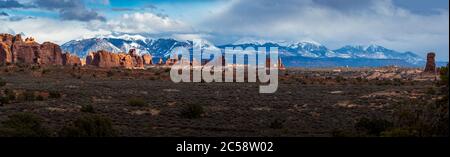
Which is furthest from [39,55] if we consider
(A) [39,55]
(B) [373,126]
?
(B) [373,126]

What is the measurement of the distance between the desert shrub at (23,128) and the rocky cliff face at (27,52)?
98.6 meters

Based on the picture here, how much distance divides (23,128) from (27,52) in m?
110

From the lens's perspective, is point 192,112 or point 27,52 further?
point 27,52

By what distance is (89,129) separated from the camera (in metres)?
18.0

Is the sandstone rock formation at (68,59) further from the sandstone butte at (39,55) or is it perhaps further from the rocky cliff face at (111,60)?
the rocky cliff face at (111,60)

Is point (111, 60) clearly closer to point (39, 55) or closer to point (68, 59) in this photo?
point (68, 59)

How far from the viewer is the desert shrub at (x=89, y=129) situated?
17438 millimetres

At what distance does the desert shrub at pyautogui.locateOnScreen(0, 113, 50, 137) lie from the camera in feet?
54.6

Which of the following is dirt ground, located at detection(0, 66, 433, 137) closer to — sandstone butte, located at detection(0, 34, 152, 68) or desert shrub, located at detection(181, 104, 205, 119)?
desert shrub, located at detection(181, 104, 205, 119)

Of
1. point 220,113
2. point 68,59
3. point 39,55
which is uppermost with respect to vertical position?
point 39,55

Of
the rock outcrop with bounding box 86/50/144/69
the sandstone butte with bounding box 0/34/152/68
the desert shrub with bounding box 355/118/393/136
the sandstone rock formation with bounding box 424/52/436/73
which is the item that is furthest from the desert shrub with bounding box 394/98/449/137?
the rock outcrop with bounding box 86/50/144/69

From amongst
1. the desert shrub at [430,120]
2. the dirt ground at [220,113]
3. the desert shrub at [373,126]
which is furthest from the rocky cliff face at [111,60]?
the desert shrub at [430,120]

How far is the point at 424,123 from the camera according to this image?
54.2 ft
